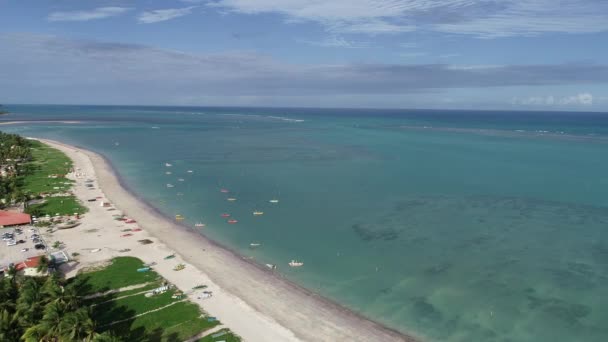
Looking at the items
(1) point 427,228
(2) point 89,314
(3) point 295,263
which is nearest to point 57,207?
(2) point 89,314

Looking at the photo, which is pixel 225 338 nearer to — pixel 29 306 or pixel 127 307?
pixel 127 307

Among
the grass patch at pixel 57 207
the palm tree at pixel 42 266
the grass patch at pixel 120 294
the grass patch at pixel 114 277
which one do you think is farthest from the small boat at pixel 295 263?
the grass patch at pixel 57 207

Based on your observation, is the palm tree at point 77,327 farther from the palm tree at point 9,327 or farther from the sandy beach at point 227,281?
the sandy beach at point 227,281

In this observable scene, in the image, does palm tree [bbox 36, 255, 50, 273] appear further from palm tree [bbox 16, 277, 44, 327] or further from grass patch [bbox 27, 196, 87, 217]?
grass patch [bbox 27, 196, 87, 217]

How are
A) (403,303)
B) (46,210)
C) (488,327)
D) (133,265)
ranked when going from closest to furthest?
1. (488,327)
2. (403,303)
3. (133,265)
4. (46,210)

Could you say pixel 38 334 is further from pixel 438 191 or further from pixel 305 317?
pixel 438 191

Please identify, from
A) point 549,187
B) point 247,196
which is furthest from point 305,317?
point 549,187

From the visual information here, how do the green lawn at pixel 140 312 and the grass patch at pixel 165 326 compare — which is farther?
the green lawn at pixel 140 312
